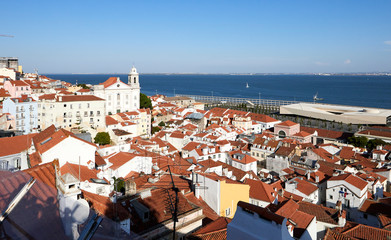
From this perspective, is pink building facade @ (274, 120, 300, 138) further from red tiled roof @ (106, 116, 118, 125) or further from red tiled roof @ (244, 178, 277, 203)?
red tiled roof @ (244, 178, 277, 203)

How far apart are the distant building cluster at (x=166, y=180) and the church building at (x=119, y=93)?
4.0 inches

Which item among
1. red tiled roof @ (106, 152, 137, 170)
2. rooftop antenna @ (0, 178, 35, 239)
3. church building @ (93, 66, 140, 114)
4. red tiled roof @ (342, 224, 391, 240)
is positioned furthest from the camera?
church building @ (93, 66, 140, 114)

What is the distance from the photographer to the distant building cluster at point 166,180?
1.96 metres

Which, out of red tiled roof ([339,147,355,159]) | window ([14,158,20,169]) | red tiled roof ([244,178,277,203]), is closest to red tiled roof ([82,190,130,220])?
window ([14,158,20,169])

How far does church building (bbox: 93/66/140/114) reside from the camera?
29.8m

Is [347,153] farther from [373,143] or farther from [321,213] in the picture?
[321,213]

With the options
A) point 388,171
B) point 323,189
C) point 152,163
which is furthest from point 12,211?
point 388,171

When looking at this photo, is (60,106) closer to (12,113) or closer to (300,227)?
(12,113)

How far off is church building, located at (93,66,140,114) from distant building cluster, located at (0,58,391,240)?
10 centimetres

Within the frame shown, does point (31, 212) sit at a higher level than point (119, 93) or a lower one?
lower

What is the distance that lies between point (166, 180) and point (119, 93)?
23.2m

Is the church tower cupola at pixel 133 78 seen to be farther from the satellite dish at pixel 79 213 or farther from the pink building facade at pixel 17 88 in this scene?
the satellite dish at pixel 79 213

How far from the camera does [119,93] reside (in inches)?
1214

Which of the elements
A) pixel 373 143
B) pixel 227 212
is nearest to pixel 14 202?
pixel 227 212
